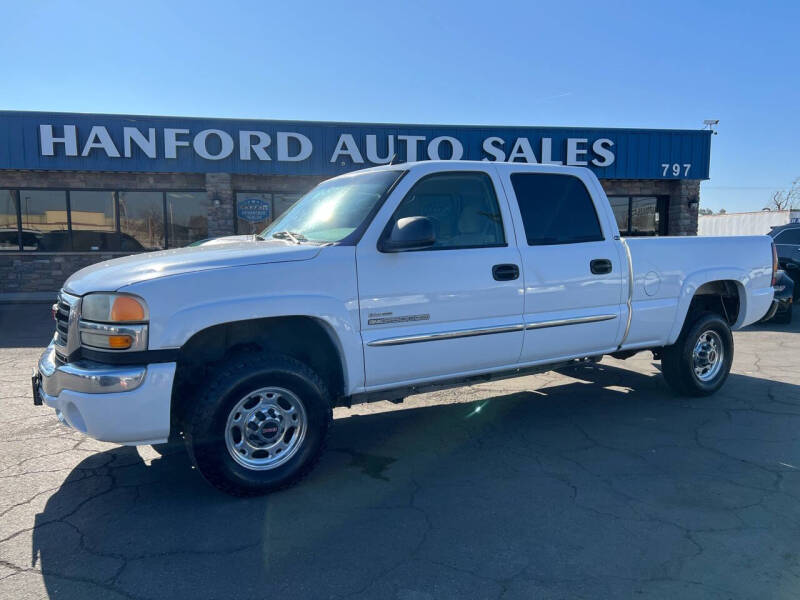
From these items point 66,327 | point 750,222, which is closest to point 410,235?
point 66,327

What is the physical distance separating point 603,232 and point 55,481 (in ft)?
14.5

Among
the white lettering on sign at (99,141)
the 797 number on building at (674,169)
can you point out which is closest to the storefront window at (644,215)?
the 797 number on building at (674,169)

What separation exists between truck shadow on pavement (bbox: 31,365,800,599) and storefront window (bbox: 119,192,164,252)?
1228cm

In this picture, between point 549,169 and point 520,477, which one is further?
point 549,169

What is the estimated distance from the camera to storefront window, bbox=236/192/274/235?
1572 cm

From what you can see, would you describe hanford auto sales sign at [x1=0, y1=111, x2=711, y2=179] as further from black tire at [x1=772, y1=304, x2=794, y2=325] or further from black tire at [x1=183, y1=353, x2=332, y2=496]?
black tire at [x1=183, y1=353, x2=332, y2=496]

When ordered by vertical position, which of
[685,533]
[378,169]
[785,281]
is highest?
[378,169]

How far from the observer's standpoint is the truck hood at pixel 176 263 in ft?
10.9

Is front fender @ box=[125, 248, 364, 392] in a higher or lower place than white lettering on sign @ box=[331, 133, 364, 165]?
lower

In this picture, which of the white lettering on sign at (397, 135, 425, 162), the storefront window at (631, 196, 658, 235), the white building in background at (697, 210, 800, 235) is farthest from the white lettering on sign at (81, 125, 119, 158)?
the white building in background at (697, 210, 800, 235)

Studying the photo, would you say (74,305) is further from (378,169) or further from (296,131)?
(296,131)

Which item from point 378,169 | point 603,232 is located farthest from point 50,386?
point 603,232

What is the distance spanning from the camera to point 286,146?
1498 centimetres

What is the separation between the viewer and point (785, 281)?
6707mm
